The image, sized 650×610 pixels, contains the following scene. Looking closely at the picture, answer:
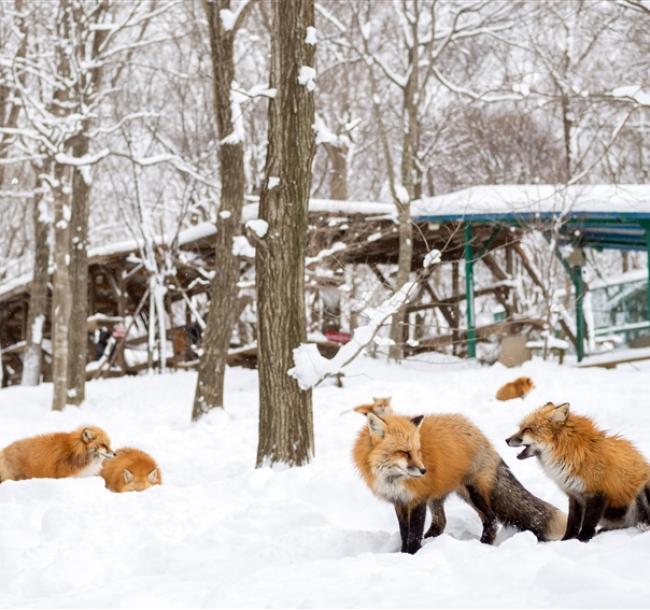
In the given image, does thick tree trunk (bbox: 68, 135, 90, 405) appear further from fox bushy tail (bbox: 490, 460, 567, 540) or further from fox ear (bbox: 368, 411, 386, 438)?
fox bushy tail (bbox: 490, 460, 567, 540)

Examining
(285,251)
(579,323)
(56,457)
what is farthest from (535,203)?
(56,457)

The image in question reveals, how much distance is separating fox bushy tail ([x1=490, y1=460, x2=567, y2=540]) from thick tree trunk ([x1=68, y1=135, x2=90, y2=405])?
14591 mm

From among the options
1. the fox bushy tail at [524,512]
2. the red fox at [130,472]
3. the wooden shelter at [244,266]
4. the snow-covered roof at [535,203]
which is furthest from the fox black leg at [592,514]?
the snow-covered roof at [535,203]

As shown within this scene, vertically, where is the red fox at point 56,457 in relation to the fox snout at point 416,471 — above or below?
below

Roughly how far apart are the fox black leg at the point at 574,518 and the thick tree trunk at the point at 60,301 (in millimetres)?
13488

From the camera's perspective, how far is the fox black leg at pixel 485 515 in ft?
16.0

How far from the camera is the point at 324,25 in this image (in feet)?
92.2

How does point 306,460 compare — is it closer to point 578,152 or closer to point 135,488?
point 135,488

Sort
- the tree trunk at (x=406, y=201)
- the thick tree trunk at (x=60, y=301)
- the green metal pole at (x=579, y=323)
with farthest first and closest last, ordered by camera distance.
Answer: the tree trunk at (x=406, y=201) → the green metal pole at (x=579, y=323) → the thick tree trunk at (x=60, y=301)

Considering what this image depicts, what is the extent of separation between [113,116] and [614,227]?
1837cm

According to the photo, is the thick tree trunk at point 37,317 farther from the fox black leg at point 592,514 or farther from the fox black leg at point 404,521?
the fox black leg at point 592,514

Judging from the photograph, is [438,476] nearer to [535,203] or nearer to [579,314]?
[535,203]

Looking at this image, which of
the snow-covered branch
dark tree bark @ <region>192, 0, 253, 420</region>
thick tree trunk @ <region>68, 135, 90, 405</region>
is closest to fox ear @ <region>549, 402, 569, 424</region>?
the snow-covered branch

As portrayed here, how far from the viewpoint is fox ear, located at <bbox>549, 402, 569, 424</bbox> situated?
4.64m
